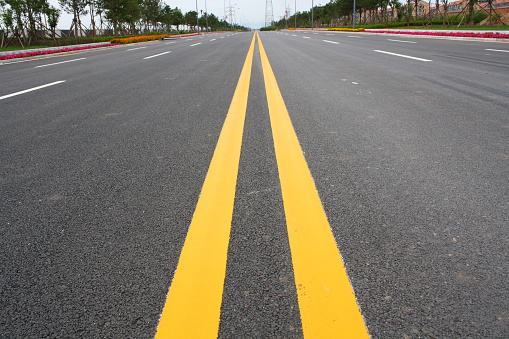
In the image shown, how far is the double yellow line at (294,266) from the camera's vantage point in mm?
1228

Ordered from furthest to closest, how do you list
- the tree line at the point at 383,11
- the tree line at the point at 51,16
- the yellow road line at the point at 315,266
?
the tree line at the point at 383,11
the tree line at the point at 51,16
the yellow road line at the point at 315,266

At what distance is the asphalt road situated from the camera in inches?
50.9

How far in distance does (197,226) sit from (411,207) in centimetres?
117

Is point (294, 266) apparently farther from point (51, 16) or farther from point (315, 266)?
point (51, 16)

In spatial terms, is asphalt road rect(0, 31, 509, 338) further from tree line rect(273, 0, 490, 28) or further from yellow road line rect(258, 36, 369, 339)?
tree line rect(273, 0, 490, 28)

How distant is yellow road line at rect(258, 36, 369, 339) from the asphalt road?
0.14 ft

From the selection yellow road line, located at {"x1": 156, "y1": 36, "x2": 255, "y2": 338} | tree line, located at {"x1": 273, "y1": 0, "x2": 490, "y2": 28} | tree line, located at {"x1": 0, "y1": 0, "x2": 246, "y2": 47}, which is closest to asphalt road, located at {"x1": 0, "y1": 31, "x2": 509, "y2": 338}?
yellow road line, located at {"x1": 156, "y1": 36, "x2": 255, "y2": 338}

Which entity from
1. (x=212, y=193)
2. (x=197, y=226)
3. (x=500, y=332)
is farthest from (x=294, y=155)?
(x=500, y=332)

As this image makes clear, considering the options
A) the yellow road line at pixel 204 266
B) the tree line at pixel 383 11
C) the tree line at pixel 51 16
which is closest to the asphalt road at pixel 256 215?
the yellow road line at pixel 204 266

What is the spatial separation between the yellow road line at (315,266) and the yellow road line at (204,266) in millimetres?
315

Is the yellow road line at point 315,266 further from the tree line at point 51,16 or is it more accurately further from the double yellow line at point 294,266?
the tree line at point 51,16

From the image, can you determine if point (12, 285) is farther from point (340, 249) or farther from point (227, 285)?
point (340, 249)

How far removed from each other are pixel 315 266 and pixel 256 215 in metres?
0.50

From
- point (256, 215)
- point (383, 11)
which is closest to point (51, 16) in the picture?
point (256, 215)
